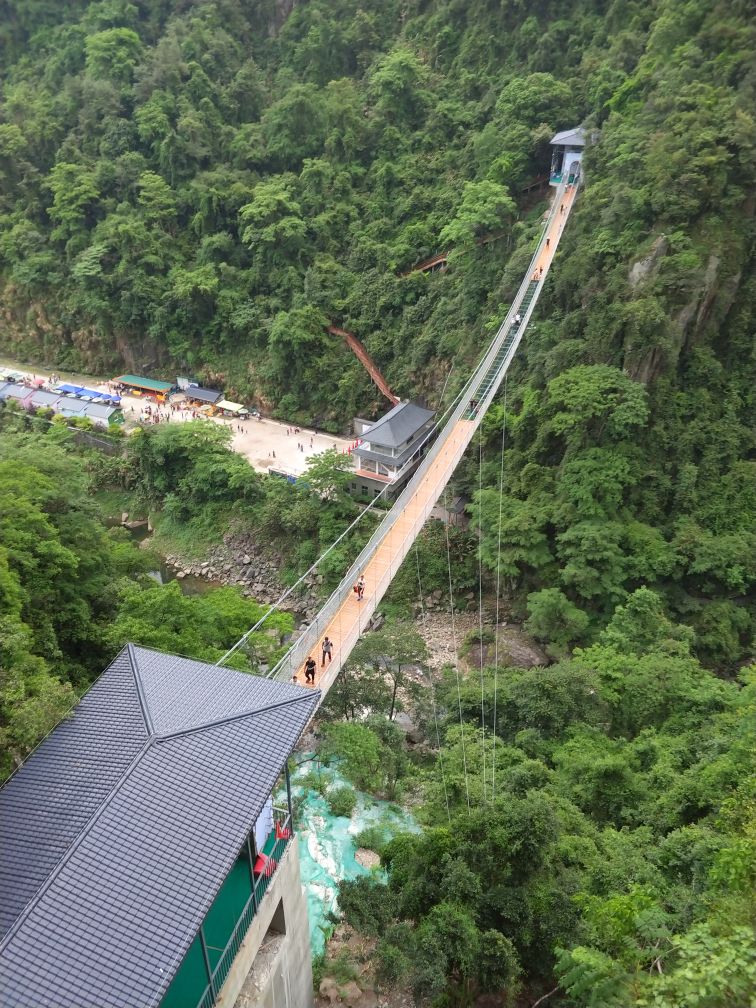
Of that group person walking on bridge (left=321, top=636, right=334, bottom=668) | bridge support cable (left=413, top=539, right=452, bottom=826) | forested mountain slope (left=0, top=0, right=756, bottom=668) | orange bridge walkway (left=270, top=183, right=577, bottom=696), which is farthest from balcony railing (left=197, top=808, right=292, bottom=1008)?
forested mountain slope (left=0, top=0, right=756, bottom=668)

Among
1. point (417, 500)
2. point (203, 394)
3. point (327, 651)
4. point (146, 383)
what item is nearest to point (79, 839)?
point (327, 651)

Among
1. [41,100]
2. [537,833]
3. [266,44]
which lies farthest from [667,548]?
[41,100]

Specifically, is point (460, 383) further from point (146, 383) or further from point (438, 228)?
point (146, 383)

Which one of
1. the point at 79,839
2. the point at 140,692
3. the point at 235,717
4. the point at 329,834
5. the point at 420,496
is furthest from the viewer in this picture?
the point at 420,496

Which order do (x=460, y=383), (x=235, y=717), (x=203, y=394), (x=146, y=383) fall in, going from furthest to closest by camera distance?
(x=146, y=383) < (x=203, y=394) < (x=460, y=383) < (x=235, y=717)

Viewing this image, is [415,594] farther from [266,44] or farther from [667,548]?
[266,44]

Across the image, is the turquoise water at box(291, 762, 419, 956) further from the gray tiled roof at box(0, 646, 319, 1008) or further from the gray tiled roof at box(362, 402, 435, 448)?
the gray tiled roof at box(362, 402, 435, 448)
